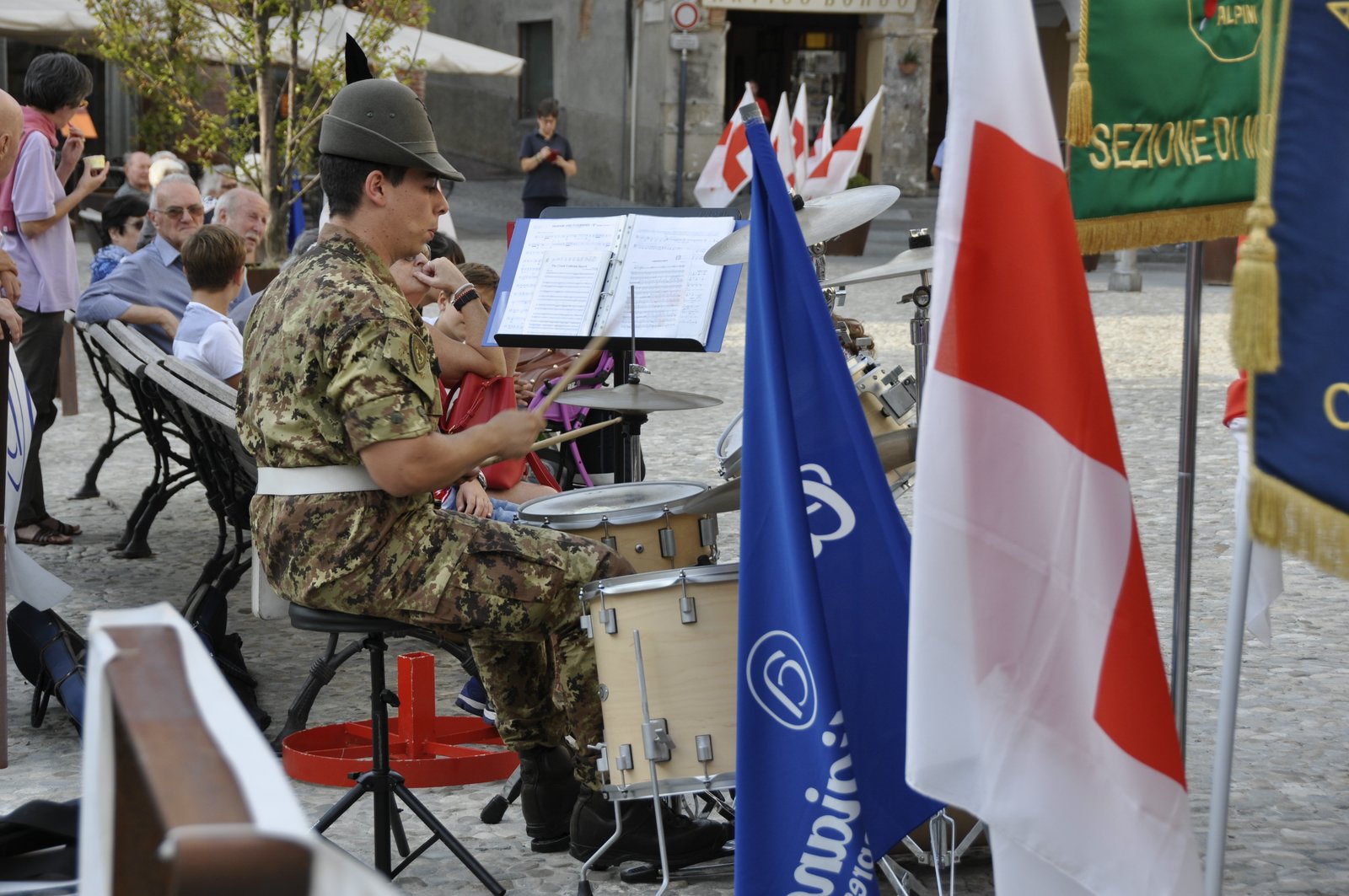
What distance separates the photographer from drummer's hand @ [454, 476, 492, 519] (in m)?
4.49

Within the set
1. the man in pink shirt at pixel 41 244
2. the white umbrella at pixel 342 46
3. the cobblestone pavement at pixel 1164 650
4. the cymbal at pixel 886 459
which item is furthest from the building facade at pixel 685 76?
the cymbal at pixel 886 459

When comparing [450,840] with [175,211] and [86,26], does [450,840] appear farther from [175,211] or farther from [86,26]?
Answer: [86,26]

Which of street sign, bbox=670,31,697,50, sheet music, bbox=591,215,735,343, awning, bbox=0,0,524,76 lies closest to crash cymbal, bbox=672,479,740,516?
sheet music, bbox=591,215,735,343

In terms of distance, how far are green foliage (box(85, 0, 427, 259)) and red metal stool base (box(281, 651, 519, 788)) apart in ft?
26.9

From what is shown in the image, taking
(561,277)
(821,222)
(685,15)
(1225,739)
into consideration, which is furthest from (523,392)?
(685,15)

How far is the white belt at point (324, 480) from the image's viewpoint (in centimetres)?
324

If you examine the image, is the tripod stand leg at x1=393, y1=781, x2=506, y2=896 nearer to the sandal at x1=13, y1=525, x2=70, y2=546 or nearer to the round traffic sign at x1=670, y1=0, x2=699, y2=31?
the sandal at x1=13, y1=525, x2=70, y2=546

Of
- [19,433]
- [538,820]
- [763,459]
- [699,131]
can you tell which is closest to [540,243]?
[19,433]

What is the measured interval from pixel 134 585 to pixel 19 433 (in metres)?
1.70

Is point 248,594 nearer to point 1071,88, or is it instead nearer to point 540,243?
point 540,243

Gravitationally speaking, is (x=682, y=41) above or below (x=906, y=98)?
above

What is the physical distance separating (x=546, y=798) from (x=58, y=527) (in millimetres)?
3731

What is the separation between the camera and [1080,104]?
272 centimetres

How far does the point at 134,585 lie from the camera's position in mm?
5930
